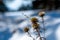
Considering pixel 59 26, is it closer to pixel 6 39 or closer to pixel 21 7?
pixel 6 39

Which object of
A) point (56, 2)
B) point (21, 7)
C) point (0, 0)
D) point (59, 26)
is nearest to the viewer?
point (59, 26)

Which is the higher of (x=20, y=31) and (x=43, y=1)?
(x=20, y=31)

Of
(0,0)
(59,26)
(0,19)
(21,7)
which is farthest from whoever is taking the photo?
(0,0)

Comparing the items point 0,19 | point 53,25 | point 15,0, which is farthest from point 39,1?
point 53,25

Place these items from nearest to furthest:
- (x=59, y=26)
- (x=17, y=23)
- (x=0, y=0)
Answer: (x=59, y=26) → (x=17, y=23) → (x=0, y=0)

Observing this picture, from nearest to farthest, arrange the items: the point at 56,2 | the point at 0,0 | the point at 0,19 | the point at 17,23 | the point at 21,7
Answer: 1. the point at 17,23
2. the point at 0,19
3. the point at 21,7
4. the point at 56,2
5. the point at 0,0

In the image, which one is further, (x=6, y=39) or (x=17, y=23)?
(x=17, y=23)

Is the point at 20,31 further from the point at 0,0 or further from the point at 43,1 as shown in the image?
the point at 0,0

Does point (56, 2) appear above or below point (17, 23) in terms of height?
below

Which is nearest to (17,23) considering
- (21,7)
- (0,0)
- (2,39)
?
(2,39)
